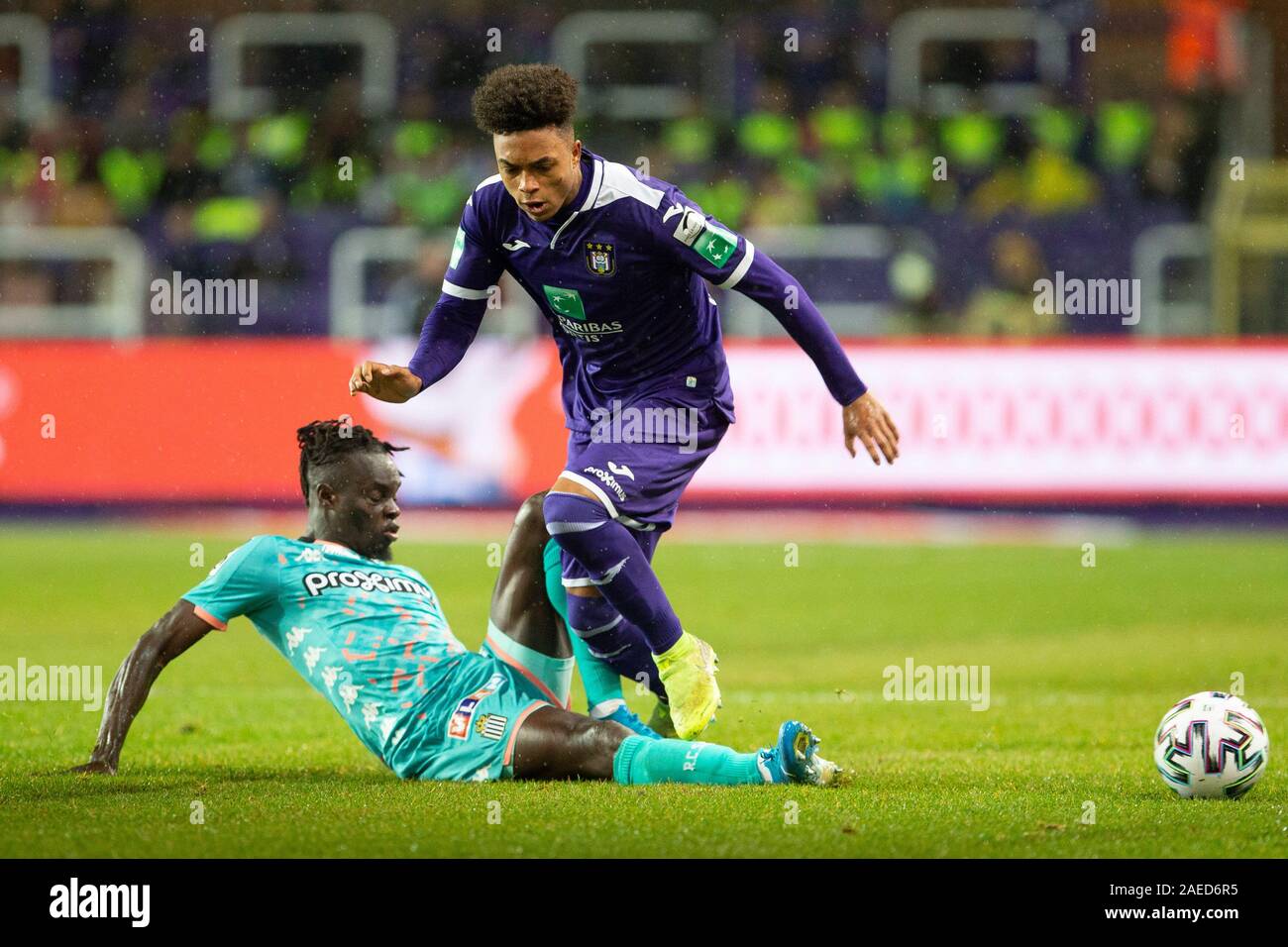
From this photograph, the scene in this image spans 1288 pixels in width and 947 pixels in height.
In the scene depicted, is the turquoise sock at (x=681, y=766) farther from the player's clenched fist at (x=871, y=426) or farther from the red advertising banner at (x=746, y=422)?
the red advertising banner at (x=746, y=422)

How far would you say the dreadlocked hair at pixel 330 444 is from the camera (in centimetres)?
575

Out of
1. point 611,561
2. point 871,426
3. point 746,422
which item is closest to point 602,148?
point 746,422

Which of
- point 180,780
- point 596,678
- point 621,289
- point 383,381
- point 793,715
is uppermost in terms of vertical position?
point 621,289

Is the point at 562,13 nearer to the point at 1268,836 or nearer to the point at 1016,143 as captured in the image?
the point at 1016,143

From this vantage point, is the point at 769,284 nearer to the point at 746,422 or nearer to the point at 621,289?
the point at 621,289

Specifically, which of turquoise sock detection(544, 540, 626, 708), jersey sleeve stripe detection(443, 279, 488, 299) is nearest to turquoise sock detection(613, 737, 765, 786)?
turquoise sock detection(544, 540, 626, 708)

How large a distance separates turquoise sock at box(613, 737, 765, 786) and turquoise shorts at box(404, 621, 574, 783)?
1.14ft

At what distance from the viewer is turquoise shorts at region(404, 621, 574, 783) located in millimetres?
5391

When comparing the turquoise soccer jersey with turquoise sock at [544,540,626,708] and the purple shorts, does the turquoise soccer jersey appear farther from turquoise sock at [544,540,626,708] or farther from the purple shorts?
the purple shorts

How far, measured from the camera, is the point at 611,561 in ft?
17.8

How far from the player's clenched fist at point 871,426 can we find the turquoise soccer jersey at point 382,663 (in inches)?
50.8

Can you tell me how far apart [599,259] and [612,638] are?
125cm

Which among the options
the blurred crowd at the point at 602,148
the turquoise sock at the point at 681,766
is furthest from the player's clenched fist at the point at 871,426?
the blurred crowd at the point at 602,148

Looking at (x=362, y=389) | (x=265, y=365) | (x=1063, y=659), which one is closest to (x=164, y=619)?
(x=362, y=389)
